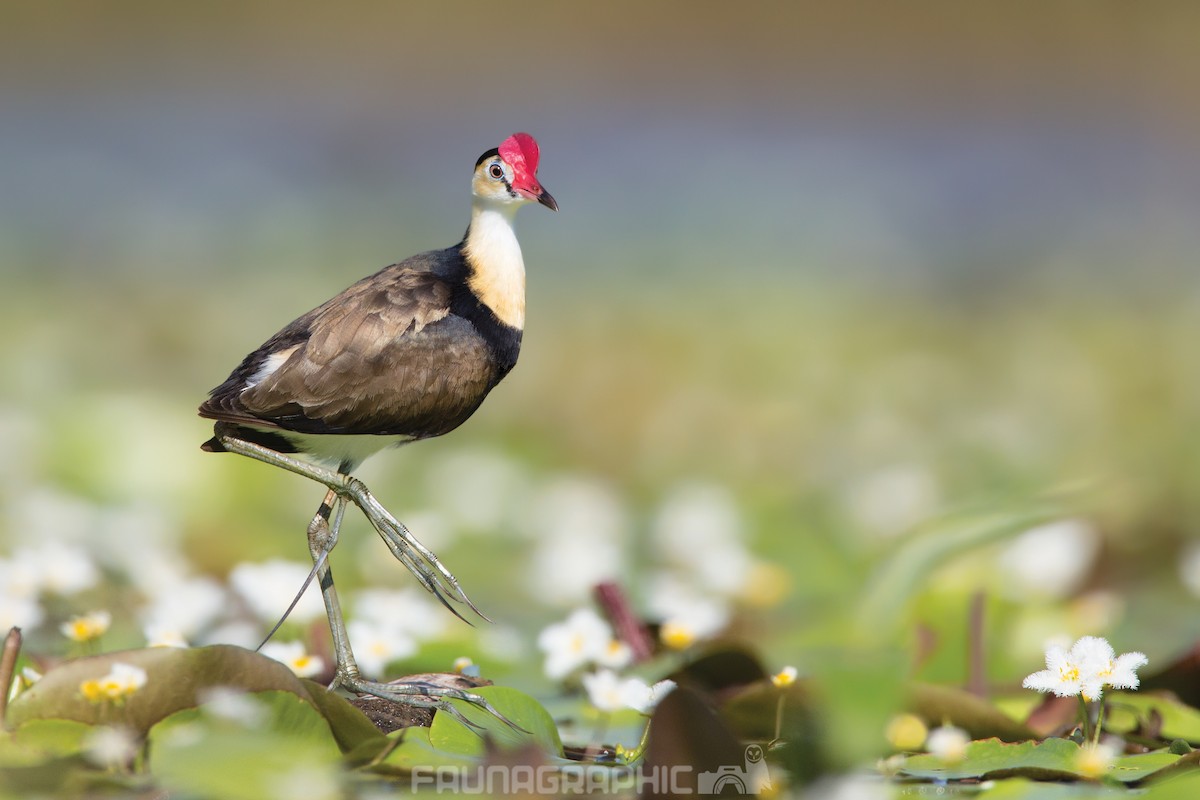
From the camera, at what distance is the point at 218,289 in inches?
199

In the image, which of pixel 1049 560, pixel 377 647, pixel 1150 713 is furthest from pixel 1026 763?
pixel 1049 560

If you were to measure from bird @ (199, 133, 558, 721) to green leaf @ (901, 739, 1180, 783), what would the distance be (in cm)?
55

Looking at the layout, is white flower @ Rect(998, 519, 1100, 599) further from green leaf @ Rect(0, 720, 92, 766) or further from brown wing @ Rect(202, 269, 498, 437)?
green leaf @ Rect(0, 720, 92, 766)

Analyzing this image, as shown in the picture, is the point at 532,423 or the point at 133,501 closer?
the point at 133,501

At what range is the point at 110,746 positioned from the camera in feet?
5.12

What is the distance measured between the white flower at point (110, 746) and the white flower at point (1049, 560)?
5.41 feet

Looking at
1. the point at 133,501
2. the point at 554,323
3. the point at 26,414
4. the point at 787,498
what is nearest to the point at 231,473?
the point at 133,501

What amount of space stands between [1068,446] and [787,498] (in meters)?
0.93

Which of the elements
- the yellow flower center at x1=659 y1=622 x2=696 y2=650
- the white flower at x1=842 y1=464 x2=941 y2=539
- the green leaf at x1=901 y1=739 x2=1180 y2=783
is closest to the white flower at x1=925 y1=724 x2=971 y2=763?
the green leaf at x1=901 y1=739 x2=1180 y2=783

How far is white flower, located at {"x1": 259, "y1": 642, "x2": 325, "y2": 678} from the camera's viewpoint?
6.77 ft

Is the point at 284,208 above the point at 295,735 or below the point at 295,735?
above

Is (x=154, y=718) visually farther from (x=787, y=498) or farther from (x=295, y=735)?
(x=787, y=498)

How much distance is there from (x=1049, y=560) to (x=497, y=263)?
1.36 metres

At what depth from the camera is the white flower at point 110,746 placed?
1.56 m
